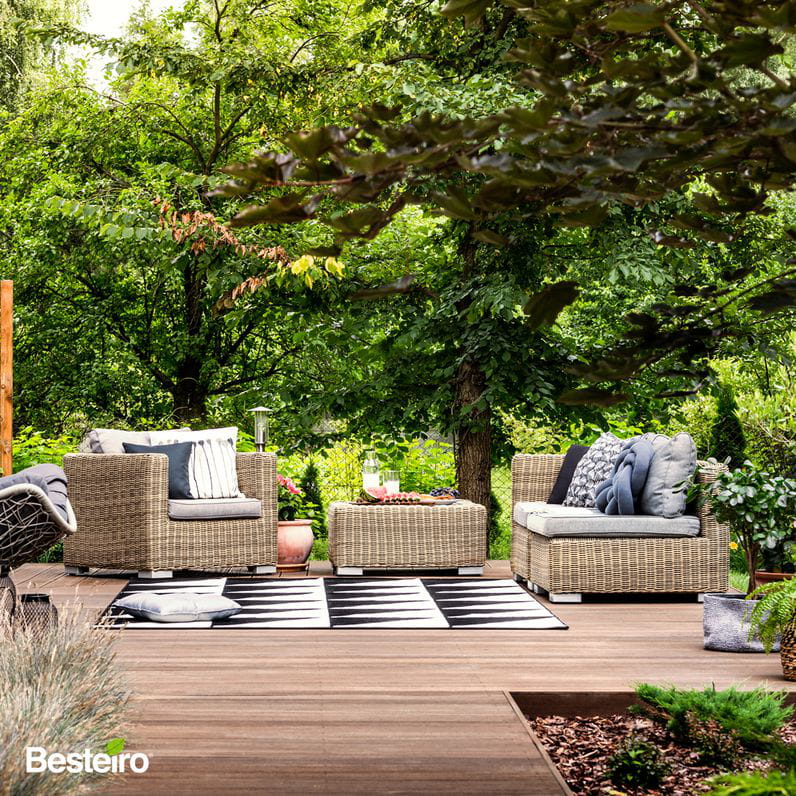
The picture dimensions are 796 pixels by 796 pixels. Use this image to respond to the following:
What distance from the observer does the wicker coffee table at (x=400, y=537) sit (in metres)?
6.22

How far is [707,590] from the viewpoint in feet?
17.6

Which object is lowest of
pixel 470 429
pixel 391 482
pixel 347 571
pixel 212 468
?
pixel 347 571

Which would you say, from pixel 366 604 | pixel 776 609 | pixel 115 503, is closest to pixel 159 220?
pixel 115 503

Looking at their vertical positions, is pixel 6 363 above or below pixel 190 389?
above

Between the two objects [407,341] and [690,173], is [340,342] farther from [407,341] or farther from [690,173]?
[690,173]

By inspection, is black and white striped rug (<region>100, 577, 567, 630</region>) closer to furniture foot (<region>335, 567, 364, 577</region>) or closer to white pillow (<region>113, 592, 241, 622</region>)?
white pillow (<region>113, 592, 241, 622</region>)

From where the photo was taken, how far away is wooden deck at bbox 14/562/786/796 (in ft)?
7.74

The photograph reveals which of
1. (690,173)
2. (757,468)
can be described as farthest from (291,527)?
(690,173)

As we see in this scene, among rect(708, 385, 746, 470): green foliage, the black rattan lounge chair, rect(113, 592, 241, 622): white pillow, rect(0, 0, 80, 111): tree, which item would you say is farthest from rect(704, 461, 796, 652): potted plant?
rect(0, 0, 80, 111): tree

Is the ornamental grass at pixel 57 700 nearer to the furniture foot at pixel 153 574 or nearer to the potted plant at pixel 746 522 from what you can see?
the potted plant at pixel 746 522

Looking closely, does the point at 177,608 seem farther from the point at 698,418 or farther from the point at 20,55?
the point at 20,55

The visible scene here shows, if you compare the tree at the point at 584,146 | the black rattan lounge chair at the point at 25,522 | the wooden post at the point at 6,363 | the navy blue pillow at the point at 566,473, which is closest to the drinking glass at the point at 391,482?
the navy blue pillow at the point at 566,473

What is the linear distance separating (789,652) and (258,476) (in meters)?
3.68

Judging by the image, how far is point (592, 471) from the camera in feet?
19.0
